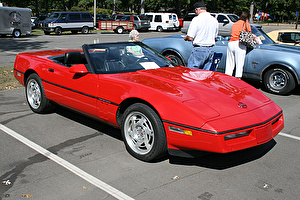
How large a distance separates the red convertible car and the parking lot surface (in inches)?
12.9

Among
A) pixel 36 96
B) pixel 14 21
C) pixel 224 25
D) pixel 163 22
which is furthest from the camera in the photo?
pixel 163 22

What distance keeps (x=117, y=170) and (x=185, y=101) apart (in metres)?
1.09

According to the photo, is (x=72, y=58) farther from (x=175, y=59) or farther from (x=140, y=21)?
(x=140, y=21)

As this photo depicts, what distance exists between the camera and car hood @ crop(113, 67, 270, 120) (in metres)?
3.56

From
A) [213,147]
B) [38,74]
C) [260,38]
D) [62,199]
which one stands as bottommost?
[62,199]

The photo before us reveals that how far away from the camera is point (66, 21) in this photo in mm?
28516

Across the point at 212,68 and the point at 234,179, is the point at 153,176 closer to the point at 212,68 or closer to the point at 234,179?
the point at 234,179

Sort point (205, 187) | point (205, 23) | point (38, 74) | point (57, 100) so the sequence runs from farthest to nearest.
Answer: point (205, 23)
point (38, 74)
point (57, 100)
point (205, 187)

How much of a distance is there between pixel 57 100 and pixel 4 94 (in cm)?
265

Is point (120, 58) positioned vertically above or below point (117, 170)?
above

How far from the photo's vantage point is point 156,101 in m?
3.61

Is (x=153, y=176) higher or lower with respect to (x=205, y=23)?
lower

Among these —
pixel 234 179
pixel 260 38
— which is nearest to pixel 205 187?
pixel 234 179

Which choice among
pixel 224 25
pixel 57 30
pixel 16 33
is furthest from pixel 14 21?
pixel 224 25
